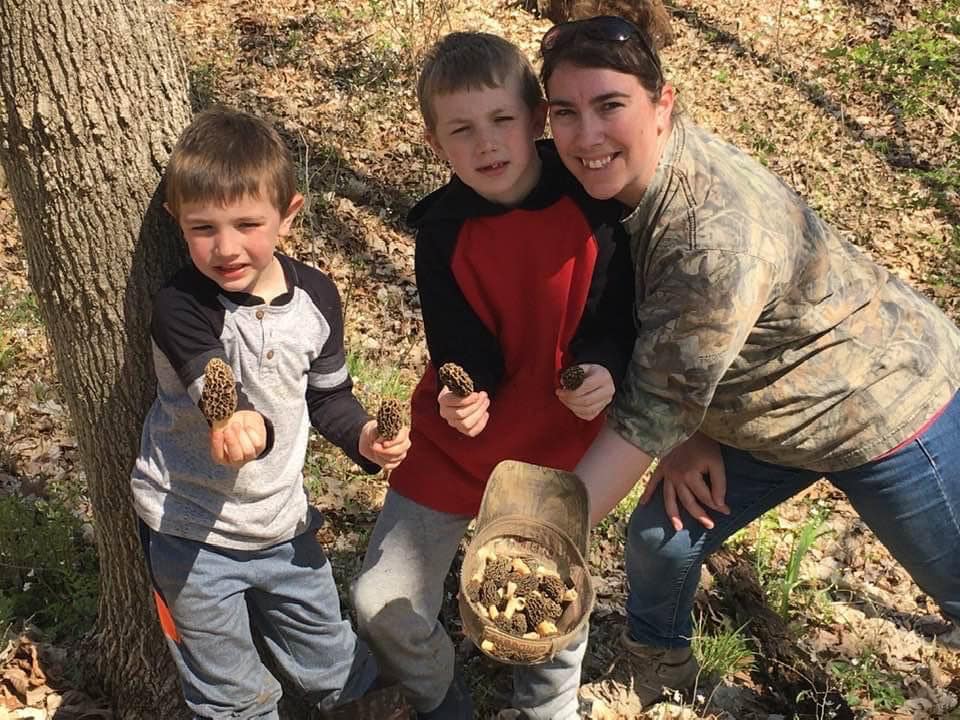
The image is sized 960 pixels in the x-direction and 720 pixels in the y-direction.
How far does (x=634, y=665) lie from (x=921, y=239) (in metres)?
5.04

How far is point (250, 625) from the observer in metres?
2.86

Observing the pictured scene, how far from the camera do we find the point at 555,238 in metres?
2.52

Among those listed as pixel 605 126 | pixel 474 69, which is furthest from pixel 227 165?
pixel 605 126

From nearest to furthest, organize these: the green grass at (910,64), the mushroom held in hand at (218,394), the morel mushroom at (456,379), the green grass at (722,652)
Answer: the mushroom held in hand at (218,394) → the morel mushroom at (456,379) → the green grass at (722,652) → the green grass at (910,64)

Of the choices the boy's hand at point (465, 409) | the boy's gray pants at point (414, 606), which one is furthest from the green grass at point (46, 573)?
the boy's hand at point (465, 409)

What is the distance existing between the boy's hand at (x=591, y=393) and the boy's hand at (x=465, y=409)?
23cm

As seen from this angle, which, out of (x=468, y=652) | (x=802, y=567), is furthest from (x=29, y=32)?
(x=802, y=567)

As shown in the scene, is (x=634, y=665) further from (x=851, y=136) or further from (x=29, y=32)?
(x=851, y=136)

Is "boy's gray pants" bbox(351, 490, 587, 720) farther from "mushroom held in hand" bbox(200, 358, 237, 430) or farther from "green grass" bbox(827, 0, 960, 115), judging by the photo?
"green grass" bbox(827, 0, 960, 115)

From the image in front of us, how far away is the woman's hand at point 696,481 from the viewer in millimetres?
3008

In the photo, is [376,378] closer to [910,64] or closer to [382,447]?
[382,447]

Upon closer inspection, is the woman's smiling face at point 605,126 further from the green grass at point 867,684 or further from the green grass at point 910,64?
the green grass at point 910,64

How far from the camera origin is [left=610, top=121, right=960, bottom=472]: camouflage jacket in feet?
7.54

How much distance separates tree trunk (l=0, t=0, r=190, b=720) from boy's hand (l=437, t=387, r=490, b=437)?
3.04ft
